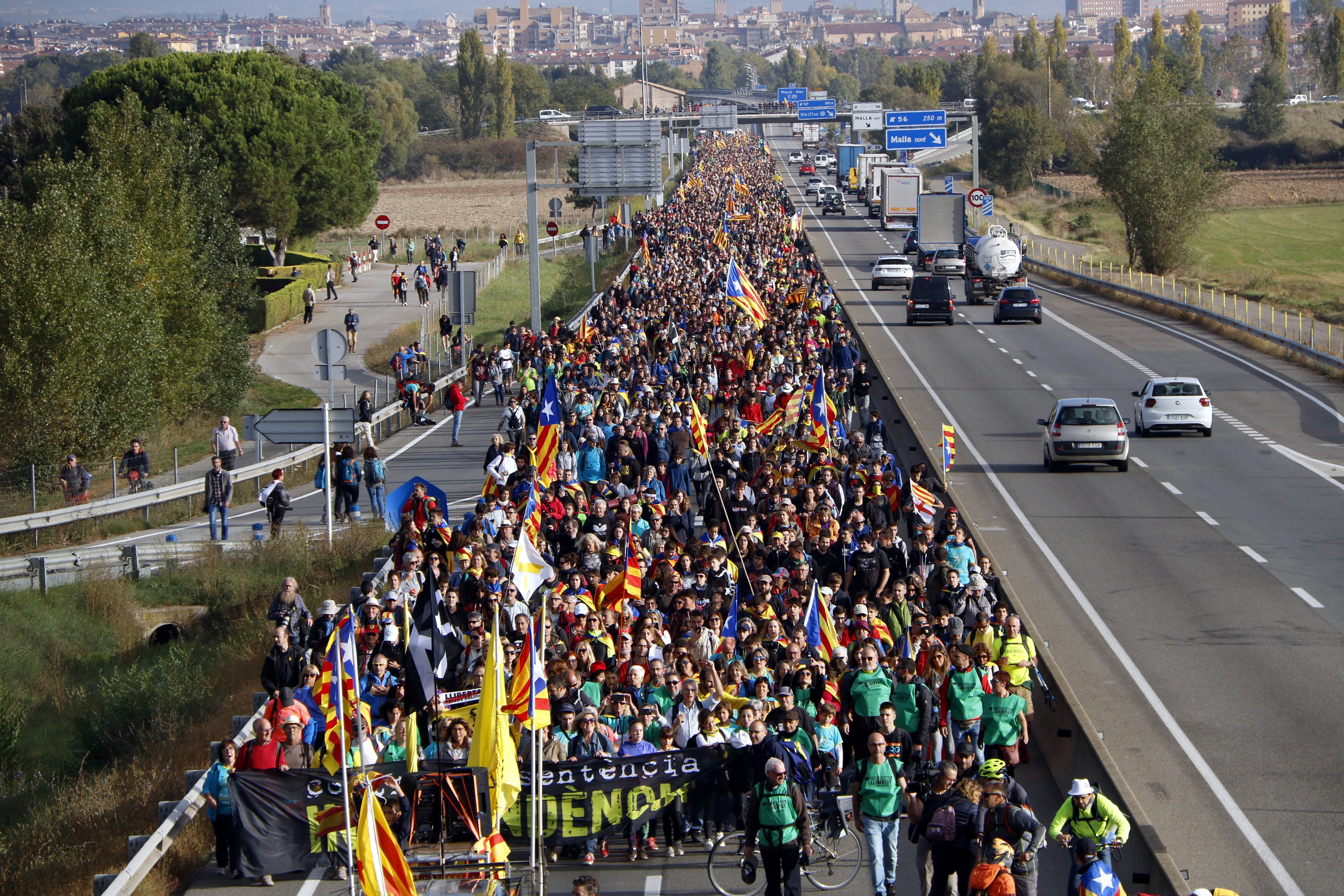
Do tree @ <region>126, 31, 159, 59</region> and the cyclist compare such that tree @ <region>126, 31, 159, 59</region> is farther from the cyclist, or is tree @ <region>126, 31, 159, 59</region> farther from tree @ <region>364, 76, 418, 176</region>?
the cyclist

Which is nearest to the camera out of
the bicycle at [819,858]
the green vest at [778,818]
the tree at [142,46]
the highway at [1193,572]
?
the green vest at [778,818]

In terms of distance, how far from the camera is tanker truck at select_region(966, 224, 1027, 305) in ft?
183

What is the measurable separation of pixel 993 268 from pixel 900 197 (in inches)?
1166

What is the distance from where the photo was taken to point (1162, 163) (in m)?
62.8

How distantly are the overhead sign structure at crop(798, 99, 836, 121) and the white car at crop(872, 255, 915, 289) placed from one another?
1780 centimetres

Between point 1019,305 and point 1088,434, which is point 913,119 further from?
point 1088,434

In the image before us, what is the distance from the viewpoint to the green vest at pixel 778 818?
415 inches

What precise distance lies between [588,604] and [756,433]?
962cm

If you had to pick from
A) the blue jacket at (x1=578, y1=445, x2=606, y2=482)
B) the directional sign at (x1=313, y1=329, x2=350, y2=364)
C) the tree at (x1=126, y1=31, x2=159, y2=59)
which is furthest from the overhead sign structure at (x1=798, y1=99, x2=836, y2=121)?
the tree at (x1=126, y1=31, x2=159, y2=59)

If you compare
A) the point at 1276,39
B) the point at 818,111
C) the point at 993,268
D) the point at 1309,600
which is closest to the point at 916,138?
the point at 818,111

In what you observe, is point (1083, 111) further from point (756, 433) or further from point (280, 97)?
point (756, 433)

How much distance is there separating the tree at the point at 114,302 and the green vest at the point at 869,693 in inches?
860

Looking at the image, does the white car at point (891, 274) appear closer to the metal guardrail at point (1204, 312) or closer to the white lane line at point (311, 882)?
the metal guardrail at point (1204, 312)

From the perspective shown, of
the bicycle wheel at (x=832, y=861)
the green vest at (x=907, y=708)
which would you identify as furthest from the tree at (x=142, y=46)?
the bicycle wheel at (x=832, y=861)
